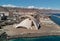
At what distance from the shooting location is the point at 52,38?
25375mm

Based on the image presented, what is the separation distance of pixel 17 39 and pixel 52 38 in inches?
204

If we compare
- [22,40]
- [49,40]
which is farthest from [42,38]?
[22,40]

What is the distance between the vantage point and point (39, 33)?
90.0ft

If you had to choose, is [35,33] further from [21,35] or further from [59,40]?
[59,40]

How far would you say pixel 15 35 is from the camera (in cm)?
2580

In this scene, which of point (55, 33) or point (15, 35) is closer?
point (15, 35)

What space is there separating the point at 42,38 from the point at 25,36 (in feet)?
8.33

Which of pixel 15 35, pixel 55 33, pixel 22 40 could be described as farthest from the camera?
pixel 55 33

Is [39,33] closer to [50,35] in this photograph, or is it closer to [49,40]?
[50,35]

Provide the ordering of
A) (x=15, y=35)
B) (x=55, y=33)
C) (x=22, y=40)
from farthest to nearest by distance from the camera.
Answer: (x=55, y=33) → (x=15, y=35) → (x=22, y=40)

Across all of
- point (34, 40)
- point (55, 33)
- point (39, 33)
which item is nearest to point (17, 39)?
point (34, 40)

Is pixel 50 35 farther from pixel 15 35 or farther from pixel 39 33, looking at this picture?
pixel 15 35

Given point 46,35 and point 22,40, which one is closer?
point 22,40

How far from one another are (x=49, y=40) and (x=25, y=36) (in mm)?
3680
